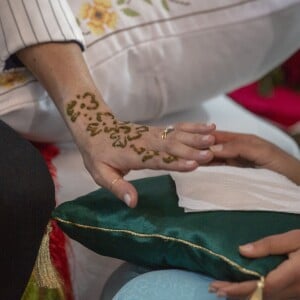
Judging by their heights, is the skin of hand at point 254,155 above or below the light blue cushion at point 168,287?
above

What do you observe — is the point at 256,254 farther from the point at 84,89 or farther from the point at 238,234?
the point at 84,89

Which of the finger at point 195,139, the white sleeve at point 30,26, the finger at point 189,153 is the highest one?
the white sleeve at point 30,26

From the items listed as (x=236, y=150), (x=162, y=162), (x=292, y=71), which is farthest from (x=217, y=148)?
(x=292, y=71)

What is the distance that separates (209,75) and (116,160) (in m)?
0.31

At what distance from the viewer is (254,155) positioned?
0.86m

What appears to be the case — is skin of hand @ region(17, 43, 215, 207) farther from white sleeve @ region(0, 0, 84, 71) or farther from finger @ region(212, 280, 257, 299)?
finger @ region(212, 280, 257, 299)

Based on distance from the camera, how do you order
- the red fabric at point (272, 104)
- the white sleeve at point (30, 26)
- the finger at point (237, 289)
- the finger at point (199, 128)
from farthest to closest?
1. the red fabric at point (272, 104)
2. the white sleeve at point (30, 26)
3. the finger at point (199, 128)
4. the finger at point (237, 289)

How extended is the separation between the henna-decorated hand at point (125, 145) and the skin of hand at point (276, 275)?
0.37ft

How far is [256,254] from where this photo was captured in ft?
2.17

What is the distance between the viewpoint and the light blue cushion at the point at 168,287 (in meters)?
0.67

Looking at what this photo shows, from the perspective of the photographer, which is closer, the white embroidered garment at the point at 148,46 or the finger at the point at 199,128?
the finger at the point at 199,128

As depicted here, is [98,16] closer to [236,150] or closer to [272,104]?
[236,150]

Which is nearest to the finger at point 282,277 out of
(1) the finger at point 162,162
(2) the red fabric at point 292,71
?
(1) the finger at point 162,162

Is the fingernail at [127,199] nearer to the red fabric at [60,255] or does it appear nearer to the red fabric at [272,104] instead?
the red fabric at [60,255]
